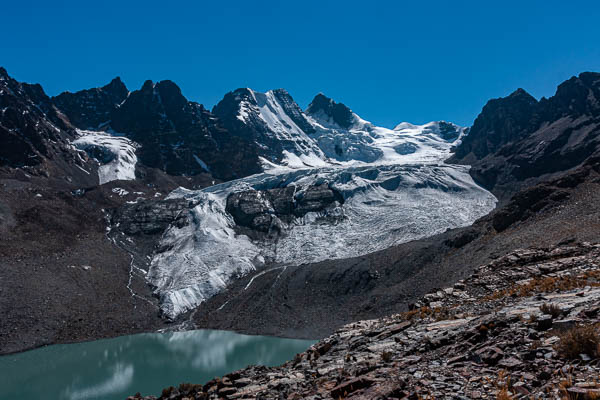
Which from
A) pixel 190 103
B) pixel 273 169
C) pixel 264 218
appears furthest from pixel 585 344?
pixel 190 103

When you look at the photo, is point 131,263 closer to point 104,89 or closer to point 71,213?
point 71,213

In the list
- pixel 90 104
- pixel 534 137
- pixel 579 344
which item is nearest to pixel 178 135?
pixel 90 104

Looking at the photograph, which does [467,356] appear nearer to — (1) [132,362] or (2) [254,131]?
(1) [132,362]

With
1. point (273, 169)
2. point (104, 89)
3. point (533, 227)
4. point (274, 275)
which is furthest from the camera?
point (104, 89)

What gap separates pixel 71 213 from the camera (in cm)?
7856

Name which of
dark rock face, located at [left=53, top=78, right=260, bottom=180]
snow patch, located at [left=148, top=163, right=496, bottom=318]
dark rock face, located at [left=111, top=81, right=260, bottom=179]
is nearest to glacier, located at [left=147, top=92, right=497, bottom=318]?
snow patch, located at [left=148, top=163, right=496, bottom=318]

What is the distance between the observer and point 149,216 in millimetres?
87062

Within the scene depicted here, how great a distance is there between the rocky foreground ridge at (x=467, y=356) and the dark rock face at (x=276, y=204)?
69986 millimetres

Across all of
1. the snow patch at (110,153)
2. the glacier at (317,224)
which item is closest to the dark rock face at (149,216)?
the glacier at (317,224)

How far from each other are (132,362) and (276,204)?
56.7m

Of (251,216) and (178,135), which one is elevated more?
(178,135)

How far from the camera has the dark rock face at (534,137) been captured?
9238 cm

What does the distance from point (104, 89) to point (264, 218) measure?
132546 mm

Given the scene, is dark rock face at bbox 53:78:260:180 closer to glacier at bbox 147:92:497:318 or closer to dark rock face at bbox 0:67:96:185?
dark rock face at bbox 0:67:96:185
